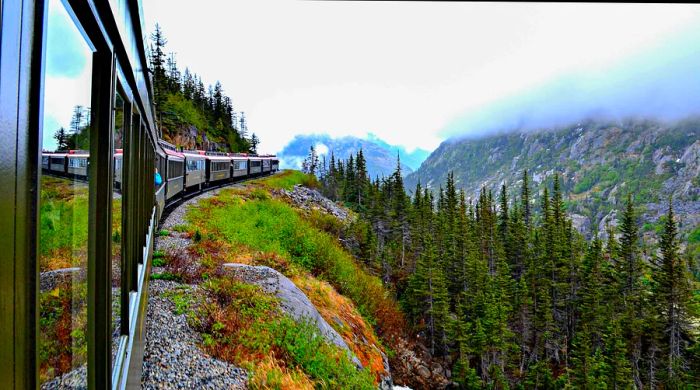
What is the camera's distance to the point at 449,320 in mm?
42375

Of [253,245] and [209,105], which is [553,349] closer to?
[253,245]

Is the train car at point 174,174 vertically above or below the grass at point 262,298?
above

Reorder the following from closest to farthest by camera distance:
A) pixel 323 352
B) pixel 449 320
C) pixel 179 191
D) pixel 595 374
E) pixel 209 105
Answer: pixel 323 352 < pixel 179 191 < pixel 595 374 < pixel 449 320 < pixel 209 105

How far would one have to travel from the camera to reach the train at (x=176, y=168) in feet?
4.07

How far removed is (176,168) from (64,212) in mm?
19659

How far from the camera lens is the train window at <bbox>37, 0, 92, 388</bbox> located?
1.00 m

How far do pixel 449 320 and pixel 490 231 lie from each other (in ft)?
77.1

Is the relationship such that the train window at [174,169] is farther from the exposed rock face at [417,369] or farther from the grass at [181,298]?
the exposed rock face at [417,369]

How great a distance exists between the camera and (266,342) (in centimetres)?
800

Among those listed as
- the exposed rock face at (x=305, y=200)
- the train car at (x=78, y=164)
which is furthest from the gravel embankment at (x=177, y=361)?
the exposed rock face at (x=305, y=200)

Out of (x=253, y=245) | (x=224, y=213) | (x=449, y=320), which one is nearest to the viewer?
(x=253, y=245)

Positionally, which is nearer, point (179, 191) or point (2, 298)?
point (2, 298)

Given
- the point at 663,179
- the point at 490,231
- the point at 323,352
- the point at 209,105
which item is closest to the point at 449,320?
the point at 490,231

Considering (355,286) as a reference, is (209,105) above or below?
above
